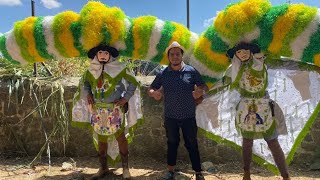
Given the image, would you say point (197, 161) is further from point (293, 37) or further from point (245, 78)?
point (293, 37)

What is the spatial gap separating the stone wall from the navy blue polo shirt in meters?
1.24

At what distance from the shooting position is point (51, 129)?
4984 millimetres

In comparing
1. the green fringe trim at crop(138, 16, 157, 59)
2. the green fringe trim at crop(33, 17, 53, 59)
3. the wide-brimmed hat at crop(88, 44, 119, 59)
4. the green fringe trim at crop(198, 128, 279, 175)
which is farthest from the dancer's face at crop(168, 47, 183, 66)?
the green fringe trim at crop(33, 17, 53, 59)

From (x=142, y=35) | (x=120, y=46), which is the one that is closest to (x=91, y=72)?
(x=120, y=46)

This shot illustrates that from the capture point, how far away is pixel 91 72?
3.76 metres

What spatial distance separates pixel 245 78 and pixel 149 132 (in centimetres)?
192

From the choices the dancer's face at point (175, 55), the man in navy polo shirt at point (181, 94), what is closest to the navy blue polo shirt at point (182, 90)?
the man in navy polo shirt at point (181, 94)

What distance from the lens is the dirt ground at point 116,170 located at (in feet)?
13.9

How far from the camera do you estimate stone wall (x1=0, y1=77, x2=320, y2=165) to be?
481 cm

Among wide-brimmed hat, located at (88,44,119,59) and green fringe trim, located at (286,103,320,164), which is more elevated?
wide-brimmed hat, located at (88,44,119,59)

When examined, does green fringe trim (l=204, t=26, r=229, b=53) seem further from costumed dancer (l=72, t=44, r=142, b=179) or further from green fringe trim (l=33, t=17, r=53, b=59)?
green fringe trim (l=33, t=17, r=53, b=59)

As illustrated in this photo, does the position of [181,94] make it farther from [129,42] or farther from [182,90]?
[129,42]

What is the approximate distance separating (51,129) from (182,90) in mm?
2312

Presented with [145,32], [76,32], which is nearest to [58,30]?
[76,32]
